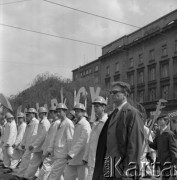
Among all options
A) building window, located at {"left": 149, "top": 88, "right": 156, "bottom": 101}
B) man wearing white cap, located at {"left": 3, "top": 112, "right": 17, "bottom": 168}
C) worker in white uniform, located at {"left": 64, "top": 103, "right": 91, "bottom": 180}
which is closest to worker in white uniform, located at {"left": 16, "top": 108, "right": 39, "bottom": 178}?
man wearing white cap, located at {"left": 3, "top": 112, "right": 17, "bottom": 168}

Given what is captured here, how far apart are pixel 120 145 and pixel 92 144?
2.93 m

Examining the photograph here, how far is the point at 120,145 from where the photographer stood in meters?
4.34

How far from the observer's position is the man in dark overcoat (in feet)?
13.7

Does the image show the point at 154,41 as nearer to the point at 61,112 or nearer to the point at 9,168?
the point at 9,168

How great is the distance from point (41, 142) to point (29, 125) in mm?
1463

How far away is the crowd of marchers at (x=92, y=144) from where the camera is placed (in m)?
4.32

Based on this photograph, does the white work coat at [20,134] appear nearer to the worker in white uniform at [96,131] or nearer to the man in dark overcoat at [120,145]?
the worker in white uniform at [96,131]

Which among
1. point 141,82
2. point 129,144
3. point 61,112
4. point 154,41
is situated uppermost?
point 154,41

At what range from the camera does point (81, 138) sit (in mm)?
7898

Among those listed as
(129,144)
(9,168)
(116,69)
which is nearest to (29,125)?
(9,168)

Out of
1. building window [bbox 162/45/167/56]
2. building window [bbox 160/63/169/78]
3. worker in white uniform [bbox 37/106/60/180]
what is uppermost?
building window [bbox 162/45/167/56]

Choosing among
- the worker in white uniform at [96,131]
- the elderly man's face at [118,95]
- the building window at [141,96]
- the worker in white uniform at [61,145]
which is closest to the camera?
the elderly man's face at [118,95]

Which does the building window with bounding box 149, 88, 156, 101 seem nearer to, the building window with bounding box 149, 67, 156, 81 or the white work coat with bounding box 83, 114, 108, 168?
the building window with bounding box 149, 67, 156, 81

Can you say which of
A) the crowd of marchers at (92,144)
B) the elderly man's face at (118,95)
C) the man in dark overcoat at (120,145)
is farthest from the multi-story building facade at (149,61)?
the man in dark overcoat at (120,145)
